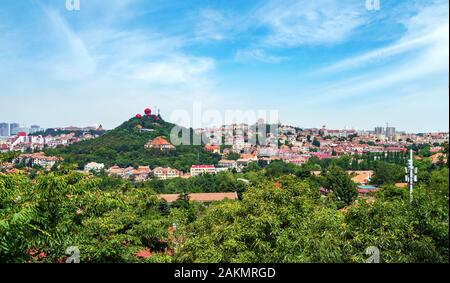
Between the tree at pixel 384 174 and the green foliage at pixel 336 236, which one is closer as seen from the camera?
the green foliage at pixel 336 236

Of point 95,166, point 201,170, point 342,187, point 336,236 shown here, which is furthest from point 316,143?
point 336,236

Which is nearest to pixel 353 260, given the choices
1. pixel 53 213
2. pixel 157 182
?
pixel 53 213

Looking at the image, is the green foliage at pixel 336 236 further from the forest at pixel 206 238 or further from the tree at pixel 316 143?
the tree at pixel 316 143

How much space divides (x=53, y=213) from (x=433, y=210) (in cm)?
369

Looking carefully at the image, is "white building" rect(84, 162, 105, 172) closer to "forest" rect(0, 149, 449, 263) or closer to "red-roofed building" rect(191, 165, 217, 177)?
"red-roofed building" rect(191, 165, 217, 177)

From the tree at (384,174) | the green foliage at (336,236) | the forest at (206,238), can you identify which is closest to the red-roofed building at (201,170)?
the tree at (384,174)

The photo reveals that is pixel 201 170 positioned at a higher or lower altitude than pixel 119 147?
lower

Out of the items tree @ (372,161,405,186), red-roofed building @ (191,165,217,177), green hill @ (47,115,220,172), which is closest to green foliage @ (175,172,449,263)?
green hill @ (47,115,220,172)

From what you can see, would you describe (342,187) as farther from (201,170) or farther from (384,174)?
(201,170)

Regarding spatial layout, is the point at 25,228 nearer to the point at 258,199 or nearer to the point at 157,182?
the point at 258,199

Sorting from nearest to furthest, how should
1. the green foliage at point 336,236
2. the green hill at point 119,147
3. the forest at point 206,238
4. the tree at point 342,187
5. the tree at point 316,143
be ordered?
the forest at point 206,238 < the green foliage at point 336,236 < the green hill at point 119,147 < the tree at point 342,187 < the tree at point 316,143

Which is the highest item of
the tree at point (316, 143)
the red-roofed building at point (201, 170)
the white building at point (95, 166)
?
the tree at point (316, 143)
